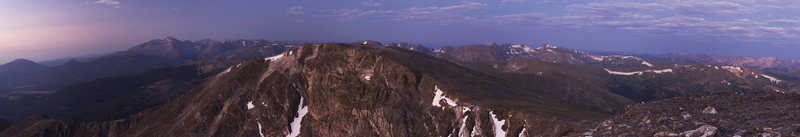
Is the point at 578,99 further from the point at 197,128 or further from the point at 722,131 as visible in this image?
the point at 197,128

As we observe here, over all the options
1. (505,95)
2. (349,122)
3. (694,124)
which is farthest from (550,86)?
(694,124)

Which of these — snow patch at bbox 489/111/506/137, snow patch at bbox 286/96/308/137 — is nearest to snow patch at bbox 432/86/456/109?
snow patch at bbox 489/111/506/137

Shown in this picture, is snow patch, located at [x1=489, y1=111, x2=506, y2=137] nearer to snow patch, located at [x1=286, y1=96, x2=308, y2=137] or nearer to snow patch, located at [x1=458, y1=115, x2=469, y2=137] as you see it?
snow patch, located at [x1=458, y1=115, x2=469, y2=137]

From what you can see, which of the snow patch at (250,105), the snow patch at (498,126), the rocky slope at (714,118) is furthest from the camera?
the snow patch at (250,105)

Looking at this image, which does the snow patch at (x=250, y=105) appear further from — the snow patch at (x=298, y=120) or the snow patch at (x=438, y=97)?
the snow patch at (x=438, y=97)

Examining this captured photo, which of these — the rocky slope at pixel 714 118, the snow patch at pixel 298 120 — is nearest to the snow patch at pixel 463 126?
the rocky slope at pixel 714 118

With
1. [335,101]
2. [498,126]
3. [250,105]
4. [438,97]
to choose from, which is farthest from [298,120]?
[498,126]
